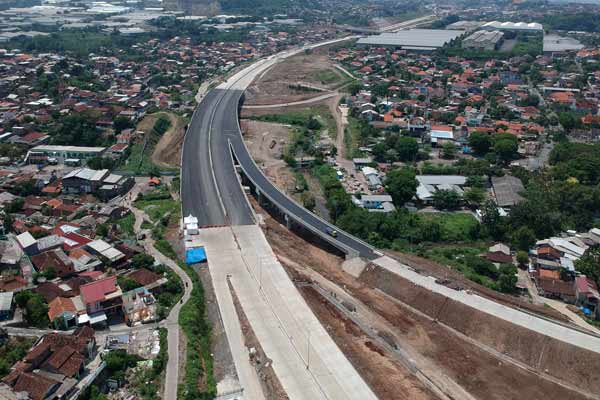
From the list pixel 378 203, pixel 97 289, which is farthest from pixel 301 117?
pixel 97 289

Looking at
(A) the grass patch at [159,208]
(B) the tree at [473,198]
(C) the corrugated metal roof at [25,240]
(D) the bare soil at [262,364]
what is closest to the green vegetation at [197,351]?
(D) the bare soil at [262,364]

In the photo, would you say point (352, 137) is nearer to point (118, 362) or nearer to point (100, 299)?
point (100, 299)

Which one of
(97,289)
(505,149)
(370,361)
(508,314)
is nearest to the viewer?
(370,361)

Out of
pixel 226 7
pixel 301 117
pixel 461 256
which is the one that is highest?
pixel 226 7

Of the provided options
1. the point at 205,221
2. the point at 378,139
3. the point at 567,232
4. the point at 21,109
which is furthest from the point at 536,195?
the point at 21,109

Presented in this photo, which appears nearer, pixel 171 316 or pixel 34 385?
pixel 34 385

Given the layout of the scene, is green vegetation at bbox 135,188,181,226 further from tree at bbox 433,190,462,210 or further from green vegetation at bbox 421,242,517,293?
tree at bbox 433,190,462,210

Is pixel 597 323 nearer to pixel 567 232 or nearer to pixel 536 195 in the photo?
pixel 567 232
